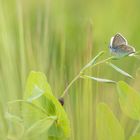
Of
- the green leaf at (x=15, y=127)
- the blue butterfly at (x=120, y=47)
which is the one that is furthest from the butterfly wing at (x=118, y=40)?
the green leaf at (x=15, y=127)

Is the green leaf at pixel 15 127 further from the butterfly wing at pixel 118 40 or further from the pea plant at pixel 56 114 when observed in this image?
the butterfly wing at pixel 118 40

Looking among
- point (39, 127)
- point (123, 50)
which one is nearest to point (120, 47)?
point (123, 50)

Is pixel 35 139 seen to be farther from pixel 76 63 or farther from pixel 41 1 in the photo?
pixel 41 1

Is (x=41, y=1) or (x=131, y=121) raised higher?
(x=41, y=1)

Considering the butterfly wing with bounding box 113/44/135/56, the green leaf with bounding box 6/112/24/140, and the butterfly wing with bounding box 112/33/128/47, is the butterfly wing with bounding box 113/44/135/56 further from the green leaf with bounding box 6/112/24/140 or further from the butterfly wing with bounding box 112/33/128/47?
the green leaf with bounding box 6/112/24/140

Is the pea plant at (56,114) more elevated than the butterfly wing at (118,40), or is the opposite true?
the butterfly wing at (118,40)

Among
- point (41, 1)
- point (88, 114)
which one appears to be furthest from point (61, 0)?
point (88, 114)
